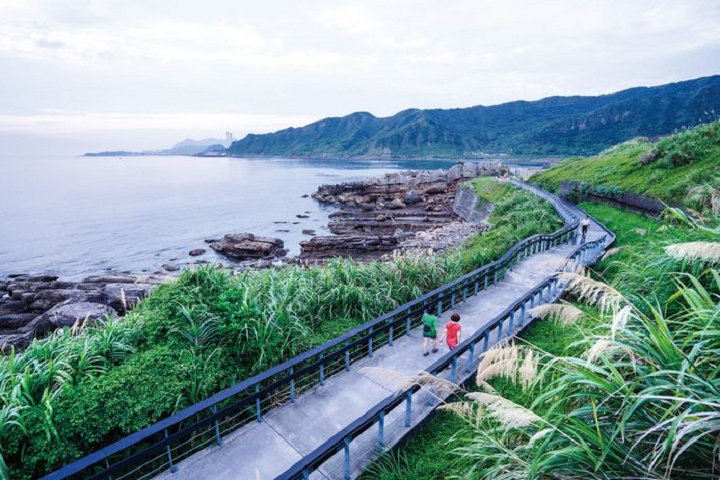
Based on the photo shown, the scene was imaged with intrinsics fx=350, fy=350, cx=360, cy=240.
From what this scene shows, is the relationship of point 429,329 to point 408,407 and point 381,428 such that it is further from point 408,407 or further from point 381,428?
point 381,428

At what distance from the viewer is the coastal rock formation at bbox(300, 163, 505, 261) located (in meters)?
31.5

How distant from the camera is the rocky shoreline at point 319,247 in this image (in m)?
15.1

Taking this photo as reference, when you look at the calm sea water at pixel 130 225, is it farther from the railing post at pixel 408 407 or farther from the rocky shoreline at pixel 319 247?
the railing post at pixel 408 407

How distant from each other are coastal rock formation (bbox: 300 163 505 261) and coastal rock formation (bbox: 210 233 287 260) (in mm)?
2563

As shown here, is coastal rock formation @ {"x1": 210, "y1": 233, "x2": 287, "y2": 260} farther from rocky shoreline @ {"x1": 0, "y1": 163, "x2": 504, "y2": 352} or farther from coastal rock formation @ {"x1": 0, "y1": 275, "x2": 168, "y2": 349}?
coastal rock formation @ {"x1": 0, "y1": 275, "x2": 168, "y2": 349}

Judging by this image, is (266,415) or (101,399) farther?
(266,415)

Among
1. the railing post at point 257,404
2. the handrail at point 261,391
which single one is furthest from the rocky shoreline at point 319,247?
the railing post at point 257,404

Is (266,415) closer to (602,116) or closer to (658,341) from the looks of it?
(658,341)

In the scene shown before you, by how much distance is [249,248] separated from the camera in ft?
104

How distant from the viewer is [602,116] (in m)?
160

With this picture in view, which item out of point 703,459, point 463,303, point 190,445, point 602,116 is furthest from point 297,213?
point 602,116

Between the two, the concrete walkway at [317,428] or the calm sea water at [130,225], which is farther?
the calm sea water at [130,225]

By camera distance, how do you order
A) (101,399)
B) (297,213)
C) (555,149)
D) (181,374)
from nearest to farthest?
1. (101,399)
2. (181,374)
3. (297,213)
4. (555,149)

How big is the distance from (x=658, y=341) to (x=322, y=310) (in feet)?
21.7
